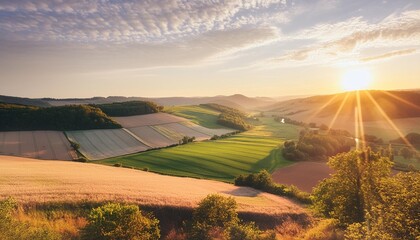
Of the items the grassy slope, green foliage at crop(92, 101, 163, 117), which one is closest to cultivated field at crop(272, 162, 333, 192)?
the grassy slope

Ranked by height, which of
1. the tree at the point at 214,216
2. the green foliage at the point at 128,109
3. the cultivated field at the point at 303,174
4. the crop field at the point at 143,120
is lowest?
the cultivated field at the point at 303,174

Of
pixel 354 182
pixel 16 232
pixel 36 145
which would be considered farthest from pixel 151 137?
pixel 16 232

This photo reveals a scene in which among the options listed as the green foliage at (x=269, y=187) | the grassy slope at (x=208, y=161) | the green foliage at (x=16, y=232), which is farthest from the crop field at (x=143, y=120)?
the green foliage at (x=16, y=232)

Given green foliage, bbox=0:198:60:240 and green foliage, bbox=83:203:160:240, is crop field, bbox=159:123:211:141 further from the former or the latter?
green foliage, bbox=0:198:60:240

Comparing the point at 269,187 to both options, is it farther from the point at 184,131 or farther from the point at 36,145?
the point at 184,131

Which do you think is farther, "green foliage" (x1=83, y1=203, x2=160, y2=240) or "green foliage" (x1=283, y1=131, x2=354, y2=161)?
"green foliage" (x1=283, y1=131, x2=354, y2=161)

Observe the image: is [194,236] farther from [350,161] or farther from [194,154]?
[194,154]

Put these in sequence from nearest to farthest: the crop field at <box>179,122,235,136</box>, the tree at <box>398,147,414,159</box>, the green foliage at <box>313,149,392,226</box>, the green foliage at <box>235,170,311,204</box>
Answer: the green foliage at <box>313,149,392,226</box> < the green foliage at <box>235,170,311,204</box> < the tree at <box>398,147,414,159</box> < the crop field at <box>179,122,235,136</box>

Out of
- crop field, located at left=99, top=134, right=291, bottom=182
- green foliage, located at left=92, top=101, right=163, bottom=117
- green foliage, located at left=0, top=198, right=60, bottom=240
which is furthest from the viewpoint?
green foliage, located at left=92, top=101, right=163, bottom=117

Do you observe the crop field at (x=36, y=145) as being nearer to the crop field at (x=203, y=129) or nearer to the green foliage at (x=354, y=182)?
the crop field at (x=203, y=129)
